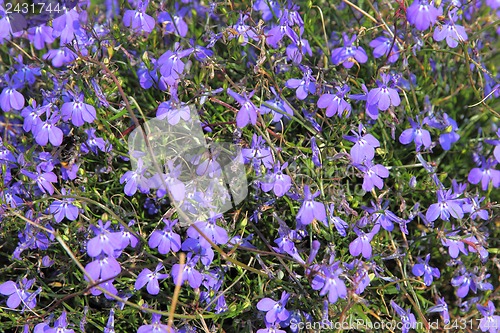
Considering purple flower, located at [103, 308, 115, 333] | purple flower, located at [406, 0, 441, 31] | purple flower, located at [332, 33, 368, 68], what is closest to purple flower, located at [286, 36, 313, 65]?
purple flower, located at [332, 33, 368, 68]

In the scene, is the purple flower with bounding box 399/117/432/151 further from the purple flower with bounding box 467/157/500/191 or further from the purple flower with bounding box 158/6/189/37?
the purple flower with bounding box 158/6/189/37

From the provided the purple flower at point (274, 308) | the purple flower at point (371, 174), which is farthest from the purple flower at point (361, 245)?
the purple flower at point (274, 308)

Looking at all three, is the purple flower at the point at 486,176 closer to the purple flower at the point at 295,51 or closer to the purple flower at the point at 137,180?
the purple flower at the point at 295,51

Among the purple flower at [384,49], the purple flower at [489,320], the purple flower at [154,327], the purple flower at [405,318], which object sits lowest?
the purple flower at [489,320]

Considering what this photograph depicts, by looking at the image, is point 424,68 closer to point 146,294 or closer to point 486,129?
point 486,129

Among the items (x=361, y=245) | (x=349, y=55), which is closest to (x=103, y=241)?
(x=361, y=245)
